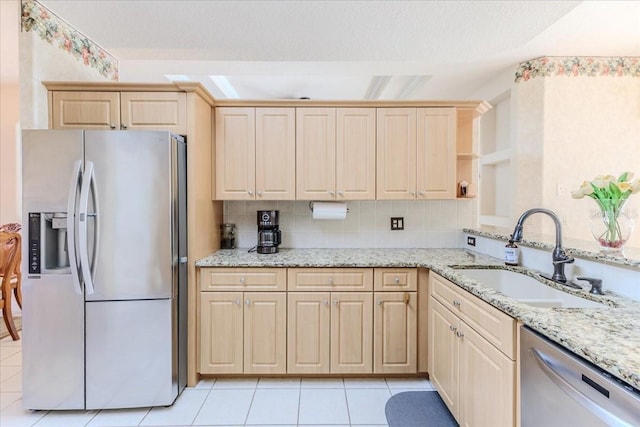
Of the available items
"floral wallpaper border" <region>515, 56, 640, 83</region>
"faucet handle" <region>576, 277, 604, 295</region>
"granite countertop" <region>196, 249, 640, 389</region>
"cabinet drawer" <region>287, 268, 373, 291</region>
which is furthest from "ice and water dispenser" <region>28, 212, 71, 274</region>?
"floral wallpaper border" <region>515, 56, 640, 83</region>

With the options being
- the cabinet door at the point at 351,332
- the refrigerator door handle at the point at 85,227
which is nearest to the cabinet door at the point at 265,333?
the cabinet door at the point at 351,332

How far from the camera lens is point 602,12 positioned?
2.36 meters

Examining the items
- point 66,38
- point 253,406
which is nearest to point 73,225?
point 66,38

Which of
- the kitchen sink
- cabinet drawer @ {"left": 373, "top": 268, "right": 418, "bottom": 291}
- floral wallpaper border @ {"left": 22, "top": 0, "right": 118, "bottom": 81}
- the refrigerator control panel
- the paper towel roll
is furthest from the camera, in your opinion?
the paper towel roll

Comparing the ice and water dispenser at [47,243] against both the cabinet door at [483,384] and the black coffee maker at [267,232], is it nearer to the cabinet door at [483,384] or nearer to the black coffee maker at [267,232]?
the black coffee maker at [267,232]

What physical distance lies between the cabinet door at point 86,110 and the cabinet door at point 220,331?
4.68ft

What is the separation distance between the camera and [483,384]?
57.6 inches

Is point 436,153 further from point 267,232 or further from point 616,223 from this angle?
point 267,232

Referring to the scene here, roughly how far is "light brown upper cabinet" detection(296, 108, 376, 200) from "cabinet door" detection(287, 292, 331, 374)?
0.84 metres

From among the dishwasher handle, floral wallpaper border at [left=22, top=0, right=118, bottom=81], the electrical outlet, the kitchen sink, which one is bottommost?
the dishwasher handle

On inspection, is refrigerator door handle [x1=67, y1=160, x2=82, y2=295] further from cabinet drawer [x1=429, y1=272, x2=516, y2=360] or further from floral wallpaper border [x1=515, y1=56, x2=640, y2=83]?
floral wallpaper border [x1=515, y1=56, x2=640, y2=83]

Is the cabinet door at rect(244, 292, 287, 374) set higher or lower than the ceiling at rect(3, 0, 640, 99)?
lower

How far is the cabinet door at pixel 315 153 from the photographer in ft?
Result: 8.52

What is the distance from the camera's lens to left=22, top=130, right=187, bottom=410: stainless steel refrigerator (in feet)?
6.24
